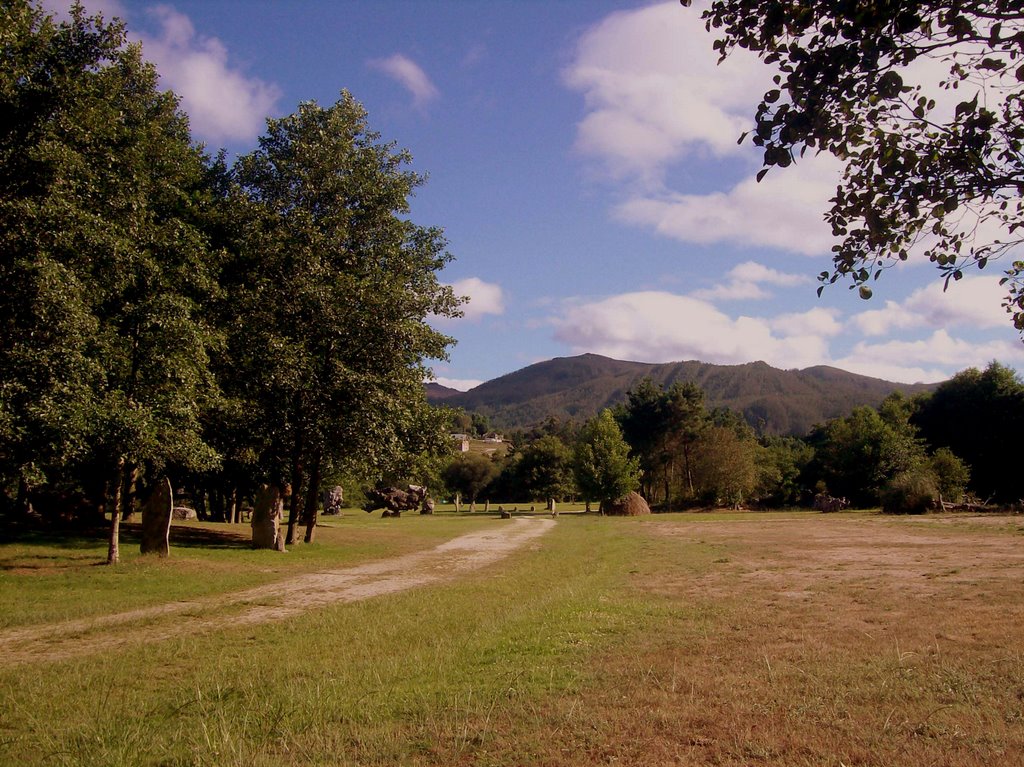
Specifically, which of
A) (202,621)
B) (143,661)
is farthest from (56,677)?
(202,621)

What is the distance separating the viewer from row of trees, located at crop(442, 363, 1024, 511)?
195ft

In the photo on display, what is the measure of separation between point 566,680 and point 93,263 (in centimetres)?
1579

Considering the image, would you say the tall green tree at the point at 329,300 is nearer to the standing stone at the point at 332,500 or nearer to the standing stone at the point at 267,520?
the standing stone at the point at 267,520

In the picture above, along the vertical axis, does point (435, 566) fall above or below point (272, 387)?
below

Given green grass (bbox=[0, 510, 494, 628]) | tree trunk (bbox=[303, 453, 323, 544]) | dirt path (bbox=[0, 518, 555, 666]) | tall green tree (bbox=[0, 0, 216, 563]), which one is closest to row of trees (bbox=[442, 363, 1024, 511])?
tree trunk (bbox=[303, 453, 323, 544])

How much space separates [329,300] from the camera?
2239 cm

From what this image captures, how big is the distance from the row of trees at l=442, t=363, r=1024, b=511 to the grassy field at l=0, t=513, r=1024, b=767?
147 feet

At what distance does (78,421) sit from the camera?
48.1 ft

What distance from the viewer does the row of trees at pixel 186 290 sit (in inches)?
586

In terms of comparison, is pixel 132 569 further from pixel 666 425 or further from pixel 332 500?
pixel 666 425

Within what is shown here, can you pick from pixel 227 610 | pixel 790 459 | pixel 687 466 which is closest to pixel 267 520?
pixel 227 610

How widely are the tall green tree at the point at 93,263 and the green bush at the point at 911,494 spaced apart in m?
47.2

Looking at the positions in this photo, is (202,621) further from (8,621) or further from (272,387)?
(272,387)

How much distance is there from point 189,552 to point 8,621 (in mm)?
10576
